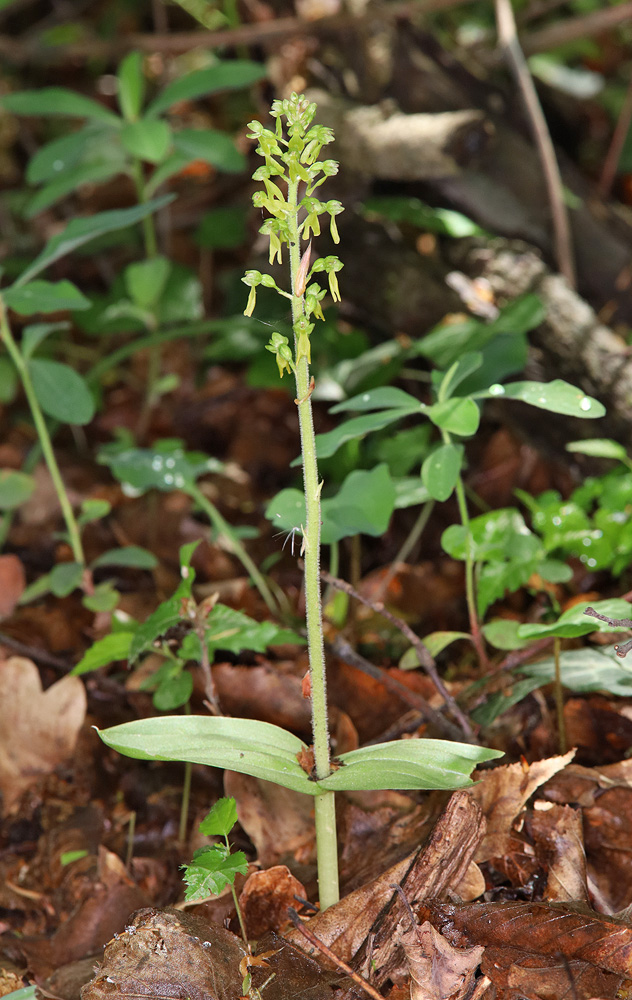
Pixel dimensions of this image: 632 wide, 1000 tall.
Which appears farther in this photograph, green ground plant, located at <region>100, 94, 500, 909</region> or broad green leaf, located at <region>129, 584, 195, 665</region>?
broad green leaf, located at <region>129, 584, 195, 665</region>

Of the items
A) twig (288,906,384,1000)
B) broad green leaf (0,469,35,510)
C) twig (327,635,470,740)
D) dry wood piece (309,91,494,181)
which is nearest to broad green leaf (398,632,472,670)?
twig (327,635,470,740)

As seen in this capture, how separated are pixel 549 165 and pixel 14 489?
2.00 metres

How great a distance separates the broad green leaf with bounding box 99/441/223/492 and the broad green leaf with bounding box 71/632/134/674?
0.47 m

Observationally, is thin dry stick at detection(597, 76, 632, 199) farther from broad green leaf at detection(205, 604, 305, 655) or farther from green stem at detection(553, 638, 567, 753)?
broad green leaf at detection(205, 604, 305, 655)

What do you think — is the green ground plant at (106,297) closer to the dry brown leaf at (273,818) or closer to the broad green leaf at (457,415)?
the dry brown leaf at (273,818)

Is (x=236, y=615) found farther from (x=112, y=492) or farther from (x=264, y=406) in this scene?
(x=264, y=406)

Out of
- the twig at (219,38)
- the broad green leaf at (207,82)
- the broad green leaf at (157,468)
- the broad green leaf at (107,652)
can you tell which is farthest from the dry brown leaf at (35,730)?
the twig at (219,38)

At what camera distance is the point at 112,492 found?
280 cm

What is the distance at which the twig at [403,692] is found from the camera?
1580mm

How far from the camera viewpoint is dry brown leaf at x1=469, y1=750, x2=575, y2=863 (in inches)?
56.4

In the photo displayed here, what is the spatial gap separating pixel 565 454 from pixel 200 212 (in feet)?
7.54

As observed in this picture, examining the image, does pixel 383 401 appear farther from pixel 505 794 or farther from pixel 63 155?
pixel 63 155

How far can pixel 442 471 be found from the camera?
1.56 metres

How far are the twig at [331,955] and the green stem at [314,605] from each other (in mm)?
60
